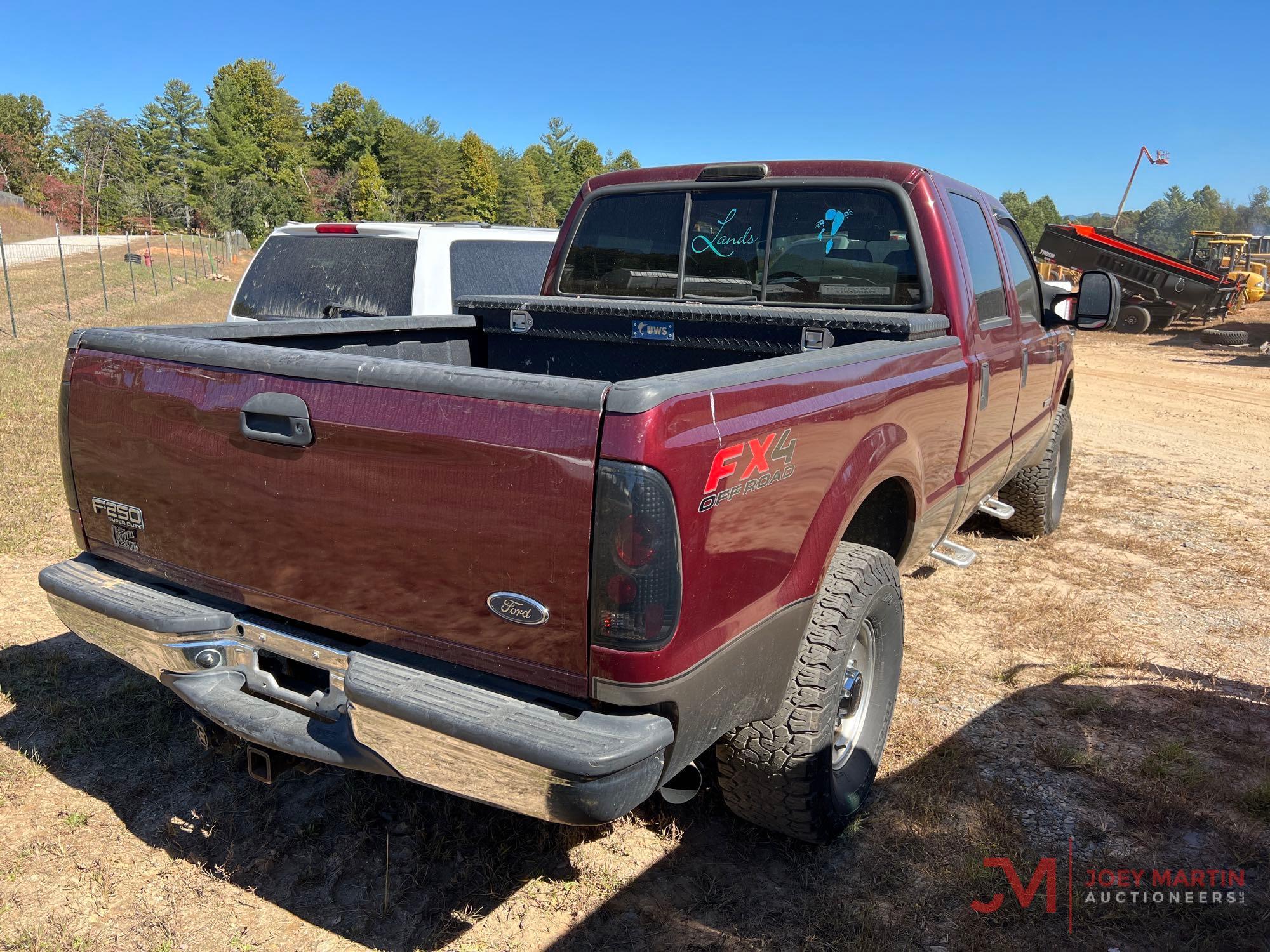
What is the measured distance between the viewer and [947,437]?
11.5 ft

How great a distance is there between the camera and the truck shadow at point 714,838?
8.48 feet

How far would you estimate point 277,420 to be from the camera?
7.39 ft

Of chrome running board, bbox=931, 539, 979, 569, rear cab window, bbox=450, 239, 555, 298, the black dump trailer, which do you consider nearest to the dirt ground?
chrome running board, bbox=931, 539, 979, 569

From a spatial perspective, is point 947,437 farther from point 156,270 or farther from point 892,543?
point 156,270

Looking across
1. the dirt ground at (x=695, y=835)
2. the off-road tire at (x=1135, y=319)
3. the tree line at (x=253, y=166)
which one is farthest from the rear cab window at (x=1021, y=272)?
the tree line at (x=253, y=166)

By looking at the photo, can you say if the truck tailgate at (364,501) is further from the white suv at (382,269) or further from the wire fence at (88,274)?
the wire fence at (88,274)

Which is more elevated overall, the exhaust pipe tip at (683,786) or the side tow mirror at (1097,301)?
the side tow mirror at (1097,301)

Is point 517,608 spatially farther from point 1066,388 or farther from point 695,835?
point 1066,388

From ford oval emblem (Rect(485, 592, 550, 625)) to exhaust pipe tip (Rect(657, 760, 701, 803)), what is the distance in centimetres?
77

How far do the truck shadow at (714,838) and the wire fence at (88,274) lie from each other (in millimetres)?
14299

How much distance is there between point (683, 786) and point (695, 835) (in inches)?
23.5

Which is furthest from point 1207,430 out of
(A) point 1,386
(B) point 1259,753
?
(A) point 1,386

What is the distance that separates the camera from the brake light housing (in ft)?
6.09

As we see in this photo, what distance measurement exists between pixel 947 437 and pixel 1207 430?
9165mm
